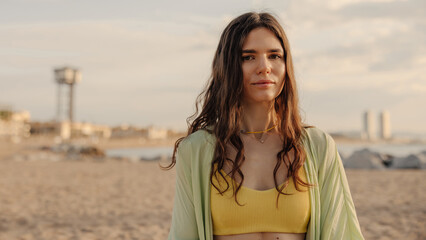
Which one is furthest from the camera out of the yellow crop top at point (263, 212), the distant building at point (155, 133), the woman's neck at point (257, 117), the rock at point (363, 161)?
the distant building at point (155, 133)

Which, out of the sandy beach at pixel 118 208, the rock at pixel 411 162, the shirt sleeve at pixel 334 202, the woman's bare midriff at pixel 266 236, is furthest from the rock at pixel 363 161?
the woman's bare midriff at pixel 266 236

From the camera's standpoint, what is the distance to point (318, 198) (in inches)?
68.5

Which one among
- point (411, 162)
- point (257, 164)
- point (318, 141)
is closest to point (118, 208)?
point (257, 164)

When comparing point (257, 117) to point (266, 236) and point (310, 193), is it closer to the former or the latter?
point (310, 193)

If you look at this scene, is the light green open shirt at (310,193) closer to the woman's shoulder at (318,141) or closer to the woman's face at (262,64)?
the woman's shoulder at (318,141)

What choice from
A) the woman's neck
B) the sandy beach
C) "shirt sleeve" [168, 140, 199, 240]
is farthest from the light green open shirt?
the sandy beach

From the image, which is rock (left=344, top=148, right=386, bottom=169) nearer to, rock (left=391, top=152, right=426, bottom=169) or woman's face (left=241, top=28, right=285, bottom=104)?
rock (left=391, top=152, right=426, bottom=169)

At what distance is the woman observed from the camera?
1.72 metres

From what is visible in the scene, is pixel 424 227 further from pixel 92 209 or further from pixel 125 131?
pixel 125 131

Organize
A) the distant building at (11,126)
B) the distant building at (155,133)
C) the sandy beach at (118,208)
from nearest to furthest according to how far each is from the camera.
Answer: the sandy beach at (118,208), the distant building at (11,126), the distant building at (155,133)

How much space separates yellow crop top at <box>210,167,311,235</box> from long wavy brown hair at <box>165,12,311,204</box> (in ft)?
0.13

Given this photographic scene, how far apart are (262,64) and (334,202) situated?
68 cm

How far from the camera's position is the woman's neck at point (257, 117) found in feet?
6.35

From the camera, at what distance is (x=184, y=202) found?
1.81 meters
